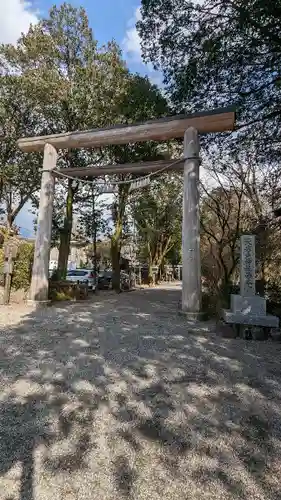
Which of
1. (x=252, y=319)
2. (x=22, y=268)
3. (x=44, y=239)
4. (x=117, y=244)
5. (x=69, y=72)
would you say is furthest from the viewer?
(x=117, y=244)

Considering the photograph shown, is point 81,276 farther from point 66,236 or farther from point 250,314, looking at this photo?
point 250,314

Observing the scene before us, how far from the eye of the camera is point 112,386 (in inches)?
131

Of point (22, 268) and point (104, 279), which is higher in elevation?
point (22, 268)

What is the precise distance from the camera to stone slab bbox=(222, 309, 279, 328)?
17.6 ft

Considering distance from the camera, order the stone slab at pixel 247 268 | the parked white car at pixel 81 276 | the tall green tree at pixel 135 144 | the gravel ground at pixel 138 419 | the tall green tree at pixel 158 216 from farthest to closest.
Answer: the tall green tree at pixel 158 216 → the parked white car at pixel 81 276 → the tall green tree at pixel 135 144 → the stone slab at pixel 247 268 → the gravel ground at pixel 138 419

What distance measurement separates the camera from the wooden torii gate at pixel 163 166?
22.4ft

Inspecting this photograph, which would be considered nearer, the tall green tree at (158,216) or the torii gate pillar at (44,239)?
the torii gate pillar at (44,239)

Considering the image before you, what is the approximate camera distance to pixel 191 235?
22.7 feet

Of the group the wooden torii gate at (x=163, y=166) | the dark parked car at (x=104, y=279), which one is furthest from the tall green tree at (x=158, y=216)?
the wooden torii gate at (x=163, y=166)

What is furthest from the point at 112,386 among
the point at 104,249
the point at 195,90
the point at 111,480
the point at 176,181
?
the point at 104,249

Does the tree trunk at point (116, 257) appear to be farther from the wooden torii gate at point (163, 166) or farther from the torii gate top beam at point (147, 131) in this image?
the torii gate top beam at point (147, 131)

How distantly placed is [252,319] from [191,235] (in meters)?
2.22

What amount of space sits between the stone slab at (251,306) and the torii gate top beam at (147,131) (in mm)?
3656

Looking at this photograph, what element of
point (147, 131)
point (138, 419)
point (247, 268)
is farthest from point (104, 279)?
point (138, 419)
